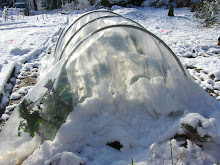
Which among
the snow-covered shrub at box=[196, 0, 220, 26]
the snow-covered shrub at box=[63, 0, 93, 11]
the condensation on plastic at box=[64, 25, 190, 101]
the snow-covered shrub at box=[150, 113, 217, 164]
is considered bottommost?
the snow-covered shrub at box=[150, 113, 217, 164]

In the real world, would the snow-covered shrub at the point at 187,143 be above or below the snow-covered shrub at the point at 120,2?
below

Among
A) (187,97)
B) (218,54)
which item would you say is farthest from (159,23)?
(187,97)

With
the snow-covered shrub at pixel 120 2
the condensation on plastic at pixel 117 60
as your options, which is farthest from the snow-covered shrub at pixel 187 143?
the snow-covered shrub at pixel 120 2

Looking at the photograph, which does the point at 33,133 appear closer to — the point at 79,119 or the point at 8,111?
the point at 79,119

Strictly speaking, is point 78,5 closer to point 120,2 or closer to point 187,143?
point 120,2

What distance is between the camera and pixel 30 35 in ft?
27.9

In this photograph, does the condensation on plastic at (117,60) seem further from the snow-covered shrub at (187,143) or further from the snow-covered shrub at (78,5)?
the snow-covered shrub at (78,5)

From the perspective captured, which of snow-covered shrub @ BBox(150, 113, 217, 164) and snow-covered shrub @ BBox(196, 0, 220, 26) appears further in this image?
snow-covered shrub @ BBox(196, 0, 220, 26)

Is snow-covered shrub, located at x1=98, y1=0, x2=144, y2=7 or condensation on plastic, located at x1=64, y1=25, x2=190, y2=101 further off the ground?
snow-covered shrub, located at x1=98, y1=0, x2=144, y2=7

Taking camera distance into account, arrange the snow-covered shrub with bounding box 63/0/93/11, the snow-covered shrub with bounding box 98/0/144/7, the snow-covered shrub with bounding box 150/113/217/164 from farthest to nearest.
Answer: the snow-covered shrub with bounding box 63/0/93/11 → the snow-covered shrub with bounding box 98/0/144/7 → the snow-covered shrub with bounding box 150/113/217/164

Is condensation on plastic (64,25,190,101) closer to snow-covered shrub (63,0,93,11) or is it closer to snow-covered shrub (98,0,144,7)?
snow-covered shrub (98,0,144,7)

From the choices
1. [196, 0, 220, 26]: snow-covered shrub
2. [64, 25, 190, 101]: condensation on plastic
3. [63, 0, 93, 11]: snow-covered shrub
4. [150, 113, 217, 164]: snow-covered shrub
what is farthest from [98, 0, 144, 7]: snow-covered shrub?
[150, 113, 217, 164]: snow-covered shrub

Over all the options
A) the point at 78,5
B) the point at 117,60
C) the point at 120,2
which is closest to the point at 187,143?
the point at 117,60

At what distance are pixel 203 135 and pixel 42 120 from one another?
189 cm
